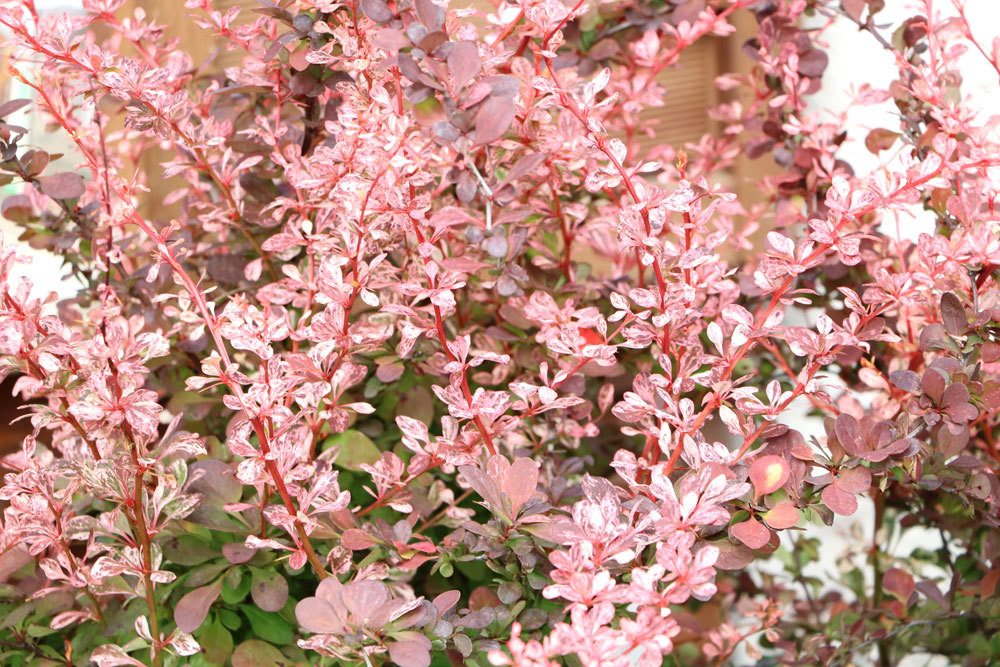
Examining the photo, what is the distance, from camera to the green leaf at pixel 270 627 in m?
0.58

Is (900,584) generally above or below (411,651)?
below

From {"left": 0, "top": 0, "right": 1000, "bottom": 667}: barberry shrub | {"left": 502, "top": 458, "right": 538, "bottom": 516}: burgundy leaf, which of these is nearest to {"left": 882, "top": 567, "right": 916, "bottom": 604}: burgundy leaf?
{"left": 0, "top": 0, "right": 1000, "bottom": 667}: barberry shrub

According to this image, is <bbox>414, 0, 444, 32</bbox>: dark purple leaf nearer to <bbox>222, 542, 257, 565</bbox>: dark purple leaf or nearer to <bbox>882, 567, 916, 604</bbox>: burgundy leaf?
<bbox>222, 542, 257, 565</bbox>: dark purple leaf

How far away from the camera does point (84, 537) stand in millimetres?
543

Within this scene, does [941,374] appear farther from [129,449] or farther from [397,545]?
[129,449]

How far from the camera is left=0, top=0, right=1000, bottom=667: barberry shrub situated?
46 cm

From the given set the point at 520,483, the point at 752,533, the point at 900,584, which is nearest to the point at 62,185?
the point at 520,483

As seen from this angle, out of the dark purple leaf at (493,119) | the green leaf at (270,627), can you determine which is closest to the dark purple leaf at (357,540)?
the green leaf at (270,627)

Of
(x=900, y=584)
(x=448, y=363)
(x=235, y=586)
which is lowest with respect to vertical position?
(x=900, y=584)

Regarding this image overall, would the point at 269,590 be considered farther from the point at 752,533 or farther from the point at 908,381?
the point at 908,381

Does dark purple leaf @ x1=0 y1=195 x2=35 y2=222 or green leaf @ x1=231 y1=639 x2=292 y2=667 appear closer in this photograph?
green leaf @ x1=231 y1=639 x2=292 y2=667

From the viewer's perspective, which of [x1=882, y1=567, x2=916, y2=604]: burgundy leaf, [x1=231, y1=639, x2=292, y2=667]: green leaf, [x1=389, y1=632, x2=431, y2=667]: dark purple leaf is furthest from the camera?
[x1=882, y1=567, x2=916, y2=604]: burgundy leaf

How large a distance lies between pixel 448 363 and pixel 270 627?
21 cm

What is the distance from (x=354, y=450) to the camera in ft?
2.01
